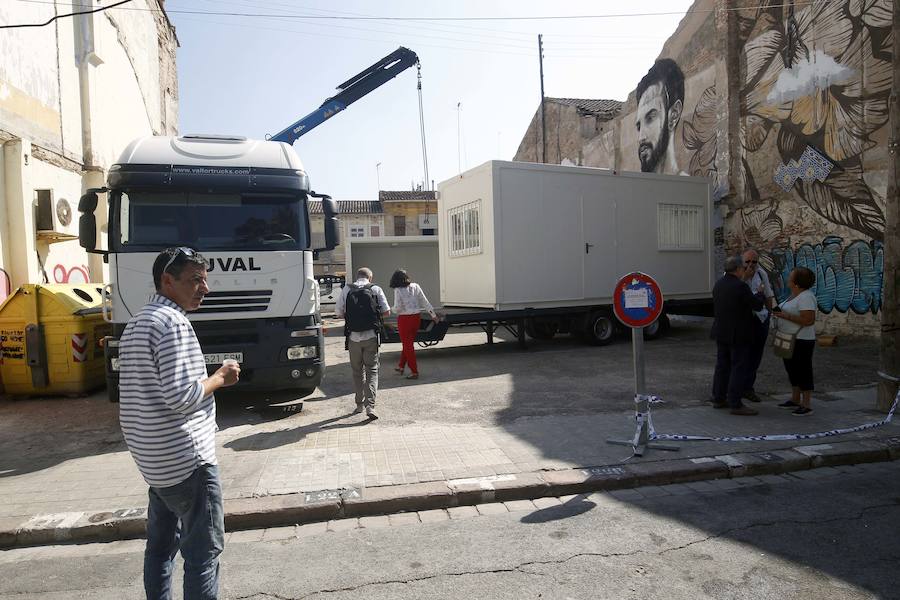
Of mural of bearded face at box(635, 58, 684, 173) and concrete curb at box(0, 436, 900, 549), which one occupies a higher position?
mural of bearded face at box(635, 58, 684, 173)

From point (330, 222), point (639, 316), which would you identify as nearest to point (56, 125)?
point (330, 222)

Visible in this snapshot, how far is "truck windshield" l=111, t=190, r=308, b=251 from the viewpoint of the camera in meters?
6.59

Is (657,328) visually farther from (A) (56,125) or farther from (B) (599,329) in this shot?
(A) (56,125)

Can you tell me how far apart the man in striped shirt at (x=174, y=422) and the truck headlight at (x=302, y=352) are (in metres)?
4.26

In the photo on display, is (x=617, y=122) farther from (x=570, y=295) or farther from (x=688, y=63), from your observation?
(x=570, y=295)

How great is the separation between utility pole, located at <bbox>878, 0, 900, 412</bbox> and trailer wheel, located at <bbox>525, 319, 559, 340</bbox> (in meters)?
6.68

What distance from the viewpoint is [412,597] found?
319cm

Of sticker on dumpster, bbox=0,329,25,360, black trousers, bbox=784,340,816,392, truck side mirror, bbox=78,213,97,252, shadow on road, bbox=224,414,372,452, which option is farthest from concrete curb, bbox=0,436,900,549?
sticker on dumpster, bbox=0,329,25,360

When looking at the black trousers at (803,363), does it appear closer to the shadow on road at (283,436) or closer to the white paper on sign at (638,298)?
the white paper on sign at (638,298)

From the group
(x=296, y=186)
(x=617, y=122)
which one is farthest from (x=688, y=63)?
(x=296, y=186)

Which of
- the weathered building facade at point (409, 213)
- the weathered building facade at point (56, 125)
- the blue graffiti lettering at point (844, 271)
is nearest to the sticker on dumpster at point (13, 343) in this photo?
the weathered building facade at point (56, 125)

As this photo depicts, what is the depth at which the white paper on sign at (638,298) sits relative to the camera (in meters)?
5.44

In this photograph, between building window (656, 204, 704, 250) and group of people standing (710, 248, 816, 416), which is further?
building window (656, 204, 704, 250)

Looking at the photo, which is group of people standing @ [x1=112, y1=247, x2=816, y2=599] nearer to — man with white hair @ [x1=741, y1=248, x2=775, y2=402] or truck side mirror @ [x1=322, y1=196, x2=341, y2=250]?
truck side mirror @ [x1=322, y1=196, x2=341, y2=250]
